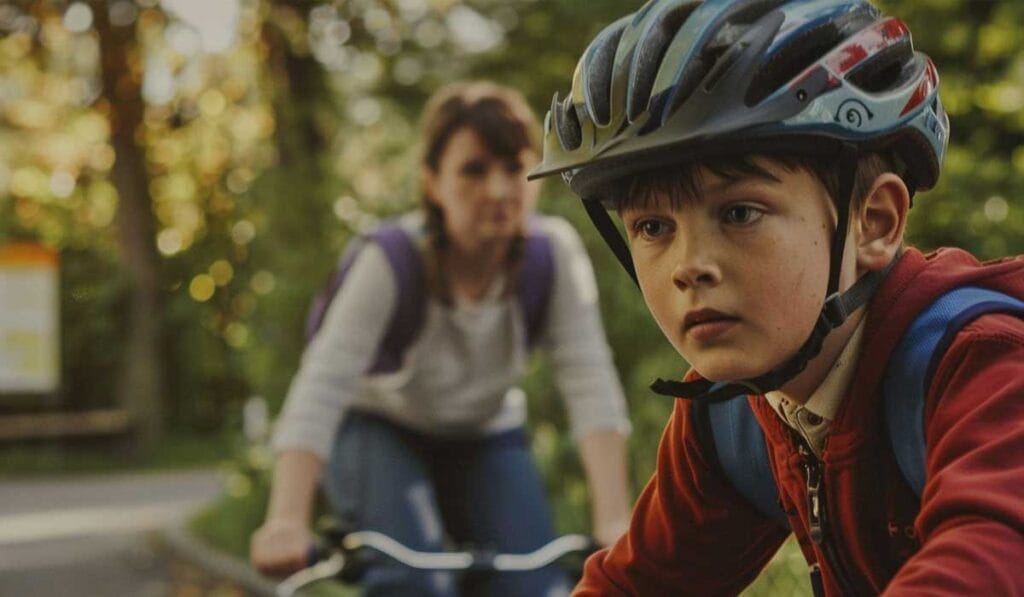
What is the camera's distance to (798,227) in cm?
186

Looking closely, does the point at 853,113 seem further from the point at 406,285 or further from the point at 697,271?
the point at 406,285

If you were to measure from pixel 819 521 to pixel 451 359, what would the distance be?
81.2 inches

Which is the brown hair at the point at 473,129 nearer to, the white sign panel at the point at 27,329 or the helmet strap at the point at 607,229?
the helmet strap at the point at 607,229

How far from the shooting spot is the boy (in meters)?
1.84

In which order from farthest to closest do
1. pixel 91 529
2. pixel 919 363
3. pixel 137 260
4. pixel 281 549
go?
pixel 137 260, pixel 91 529, pixel 281 549, pixel 919 363

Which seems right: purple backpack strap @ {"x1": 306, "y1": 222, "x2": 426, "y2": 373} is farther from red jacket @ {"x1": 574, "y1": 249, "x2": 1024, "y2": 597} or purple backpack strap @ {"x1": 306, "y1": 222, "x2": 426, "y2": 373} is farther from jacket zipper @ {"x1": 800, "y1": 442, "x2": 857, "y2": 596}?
jacket zipper @ {"x1": 800, "y1": 442, "x2": 857, "y2": 596}

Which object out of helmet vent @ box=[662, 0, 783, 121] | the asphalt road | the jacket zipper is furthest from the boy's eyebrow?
the asphalt road

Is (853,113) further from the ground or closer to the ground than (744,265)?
further from the ground

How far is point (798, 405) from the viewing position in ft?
6.64

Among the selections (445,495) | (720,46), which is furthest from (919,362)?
(445,495)

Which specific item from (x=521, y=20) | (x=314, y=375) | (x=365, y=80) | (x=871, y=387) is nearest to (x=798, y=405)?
(x=871, y=387)

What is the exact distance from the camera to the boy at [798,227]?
1.84 meters

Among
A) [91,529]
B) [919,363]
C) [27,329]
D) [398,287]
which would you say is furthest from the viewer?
[27,329]

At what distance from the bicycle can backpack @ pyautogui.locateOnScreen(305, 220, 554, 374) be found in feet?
1.68
